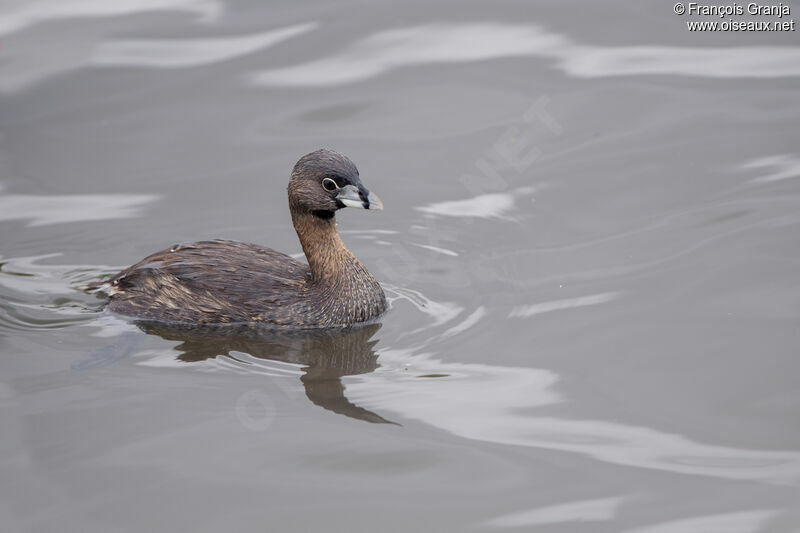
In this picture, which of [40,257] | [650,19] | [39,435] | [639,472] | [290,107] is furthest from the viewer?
[650,19]

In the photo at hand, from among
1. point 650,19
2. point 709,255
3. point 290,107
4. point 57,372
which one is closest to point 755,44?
point 650,19

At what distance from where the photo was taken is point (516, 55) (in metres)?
12.1

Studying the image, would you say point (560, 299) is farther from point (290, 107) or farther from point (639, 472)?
point (290, 107)

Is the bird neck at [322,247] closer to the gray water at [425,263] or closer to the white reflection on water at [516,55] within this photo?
the gray water at [425,263]


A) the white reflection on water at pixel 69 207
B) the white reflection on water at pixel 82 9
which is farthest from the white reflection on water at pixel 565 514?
the white reflection on water at pixel 82 9

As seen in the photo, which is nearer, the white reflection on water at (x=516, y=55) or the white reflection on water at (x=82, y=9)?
the white reflection on water at (x=516, y=55)

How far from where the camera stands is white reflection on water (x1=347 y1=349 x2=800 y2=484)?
235 inches

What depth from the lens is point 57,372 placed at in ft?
23.7

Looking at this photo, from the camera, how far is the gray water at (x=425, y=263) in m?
5.87

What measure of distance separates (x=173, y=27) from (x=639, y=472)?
30.3ft

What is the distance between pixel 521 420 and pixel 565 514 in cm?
94

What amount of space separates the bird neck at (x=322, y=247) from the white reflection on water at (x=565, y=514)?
3.03 m

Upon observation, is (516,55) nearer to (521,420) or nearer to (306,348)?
(306,348)

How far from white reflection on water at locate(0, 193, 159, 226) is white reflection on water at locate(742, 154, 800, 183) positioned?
5.72 m
